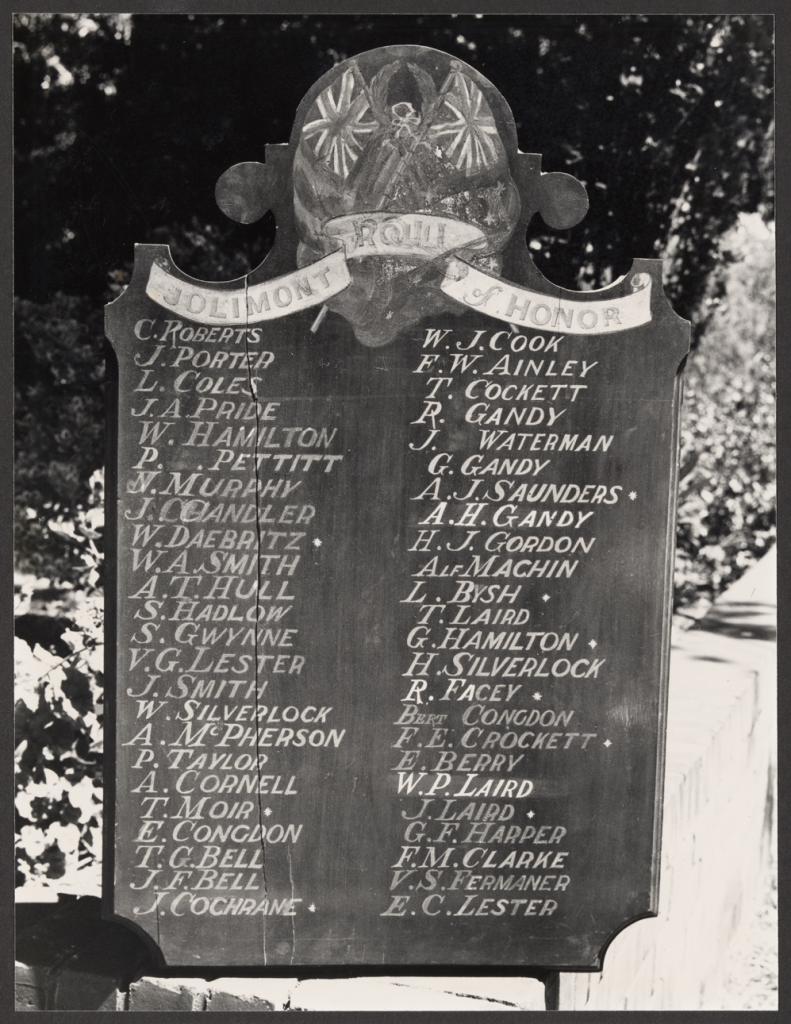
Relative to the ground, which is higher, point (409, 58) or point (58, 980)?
point (409, 58)

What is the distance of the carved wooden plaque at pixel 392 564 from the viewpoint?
3.57 meters

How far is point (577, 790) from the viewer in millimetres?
3656

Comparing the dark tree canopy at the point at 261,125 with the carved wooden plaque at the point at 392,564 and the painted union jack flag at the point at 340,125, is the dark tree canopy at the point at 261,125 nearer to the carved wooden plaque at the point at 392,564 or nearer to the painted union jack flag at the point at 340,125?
the painted union jack flag at the point at 340,125

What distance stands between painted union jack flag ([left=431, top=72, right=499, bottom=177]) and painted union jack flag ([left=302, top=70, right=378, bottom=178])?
21 centimetres

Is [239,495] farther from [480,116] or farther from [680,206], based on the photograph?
[680,206]

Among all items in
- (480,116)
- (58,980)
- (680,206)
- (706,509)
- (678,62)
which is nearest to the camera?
(480,116)

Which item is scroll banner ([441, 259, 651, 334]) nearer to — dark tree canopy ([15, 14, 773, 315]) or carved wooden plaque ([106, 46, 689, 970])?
carved wooden plaque ([106, 46, 689, 970])

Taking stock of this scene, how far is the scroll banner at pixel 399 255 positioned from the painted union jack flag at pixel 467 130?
17 centimetres

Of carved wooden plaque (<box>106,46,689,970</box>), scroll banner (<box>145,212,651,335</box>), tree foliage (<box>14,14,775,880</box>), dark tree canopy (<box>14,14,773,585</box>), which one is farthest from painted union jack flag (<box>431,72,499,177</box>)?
tree foliage (<box>14,14,775,880</box>)

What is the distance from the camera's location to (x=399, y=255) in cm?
357

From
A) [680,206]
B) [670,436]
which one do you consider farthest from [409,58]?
[680,206]

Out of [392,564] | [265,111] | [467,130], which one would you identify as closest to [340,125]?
[467,130]

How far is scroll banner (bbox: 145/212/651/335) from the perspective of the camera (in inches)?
140

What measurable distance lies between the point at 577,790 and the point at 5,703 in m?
1.81
